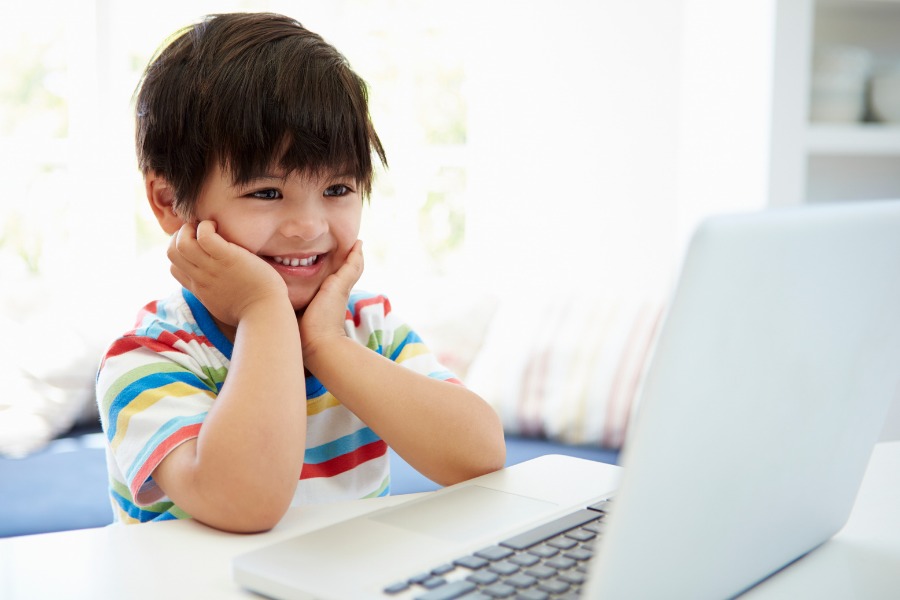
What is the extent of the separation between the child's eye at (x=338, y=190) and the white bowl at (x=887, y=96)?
5.89 ft

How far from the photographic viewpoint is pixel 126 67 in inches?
104

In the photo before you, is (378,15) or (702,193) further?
(378,15)

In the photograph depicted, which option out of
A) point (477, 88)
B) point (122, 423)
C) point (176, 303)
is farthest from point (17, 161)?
point (122, 423)

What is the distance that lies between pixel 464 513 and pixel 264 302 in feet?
1.06

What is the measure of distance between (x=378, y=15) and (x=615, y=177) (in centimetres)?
92

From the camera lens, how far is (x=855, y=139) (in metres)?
2.26

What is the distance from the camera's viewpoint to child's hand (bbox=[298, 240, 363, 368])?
928 millimetres

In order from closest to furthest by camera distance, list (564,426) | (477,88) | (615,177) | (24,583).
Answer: (24,583)
(564,426)
(615,177)
(477,88)

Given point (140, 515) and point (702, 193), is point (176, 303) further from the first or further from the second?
point (702, 193)

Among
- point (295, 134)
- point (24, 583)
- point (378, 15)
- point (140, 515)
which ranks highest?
point (378, 15)

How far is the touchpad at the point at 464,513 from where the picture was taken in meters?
0.64

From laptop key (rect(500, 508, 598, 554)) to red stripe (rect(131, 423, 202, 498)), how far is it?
33 cm

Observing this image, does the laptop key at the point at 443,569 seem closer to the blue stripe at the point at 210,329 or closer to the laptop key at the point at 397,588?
the laptop key at the point at 397,588

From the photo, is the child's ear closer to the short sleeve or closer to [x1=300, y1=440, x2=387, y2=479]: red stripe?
the short sleeve
